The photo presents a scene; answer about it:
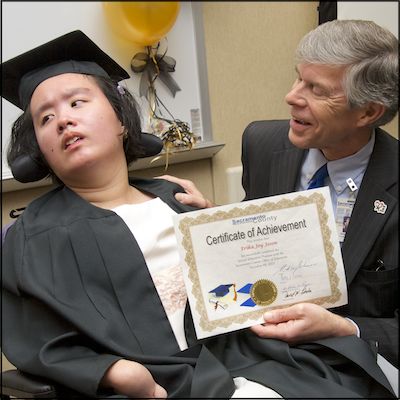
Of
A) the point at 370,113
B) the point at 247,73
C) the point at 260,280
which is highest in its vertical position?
the point at 247,73

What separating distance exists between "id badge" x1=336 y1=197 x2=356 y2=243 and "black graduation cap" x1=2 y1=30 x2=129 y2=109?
51 cm

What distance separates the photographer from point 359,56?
1110mm

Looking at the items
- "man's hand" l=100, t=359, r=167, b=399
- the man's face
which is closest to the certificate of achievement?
"man's hand" l=100, t=359, r=167, b=399

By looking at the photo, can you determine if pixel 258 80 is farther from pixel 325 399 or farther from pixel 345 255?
pixel 325 399

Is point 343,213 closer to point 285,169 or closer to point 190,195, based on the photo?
point 285,169

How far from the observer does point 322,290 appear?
1013mm

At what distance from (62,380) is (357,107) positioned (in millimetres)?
734

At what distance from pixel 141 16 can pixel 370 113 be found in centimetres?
61

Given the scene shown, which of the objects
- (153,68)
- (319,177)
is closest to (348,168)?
(319,177)

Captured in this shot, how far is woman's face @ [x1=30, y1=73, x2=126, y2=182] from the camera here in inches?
39.9

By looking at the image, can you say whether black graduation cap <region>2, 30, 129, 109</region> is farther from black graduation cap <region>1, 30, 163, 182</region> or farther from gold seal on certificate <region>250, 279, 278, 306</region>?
gold seal on certificate <region>250, 279, 278, 306</region>

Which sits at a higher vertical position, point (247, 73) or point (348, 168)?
point (247, 73)

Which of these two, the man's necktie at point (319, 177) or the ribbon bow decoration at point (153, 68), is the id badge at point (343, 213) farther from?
the ribbon bow decoration at point (153, 68)

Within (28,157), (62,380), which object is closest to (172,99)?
(28,157)
